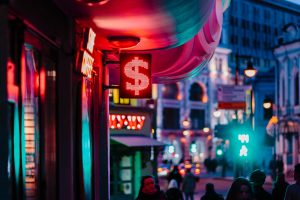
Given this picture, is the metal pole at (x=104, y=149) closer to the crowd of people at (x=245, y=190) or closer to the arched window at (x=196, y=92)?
the crowd of people at (x=245, y=190)

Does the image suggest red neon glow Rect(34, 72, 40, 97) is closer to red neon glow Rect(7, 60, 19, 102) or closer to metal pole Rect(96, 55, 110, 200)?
red neon glow Rect(7, 60, 19, 102)

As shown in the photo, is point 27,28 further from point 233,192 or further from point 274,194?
point 274,194

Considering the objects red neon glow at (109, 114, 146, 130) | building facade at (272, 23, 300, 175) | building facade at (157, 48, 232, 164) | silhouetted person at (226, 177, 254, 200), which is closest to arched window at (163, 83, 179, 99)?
building facade at (157, 48, 232, 164)

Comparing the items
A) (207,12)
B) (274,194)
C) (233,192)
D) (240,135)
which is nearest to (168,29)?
(207,12)

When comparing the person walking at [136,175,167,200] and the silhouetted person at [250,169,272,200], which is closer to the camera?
the person walking at [136,175,167,200]

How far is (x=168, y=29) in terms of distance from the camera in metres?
9.61

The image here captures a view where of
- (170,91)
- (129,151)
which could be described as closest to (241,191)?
(129,151)

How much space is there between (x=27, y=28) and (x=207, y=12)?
353cm

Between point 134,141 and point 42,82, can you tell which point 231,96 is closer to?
point 134,141

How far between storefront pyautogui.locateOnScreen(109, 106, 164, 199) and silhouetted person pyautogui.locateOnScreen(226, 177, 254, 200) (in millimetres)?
19129

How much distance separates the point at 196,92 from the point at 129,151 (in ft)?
204

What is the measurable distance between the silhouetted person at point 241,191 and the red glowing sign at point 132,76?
419 cm

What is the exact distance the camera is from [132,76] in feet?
37.5

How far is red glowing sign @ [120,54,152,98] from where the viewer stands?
11422 mm
